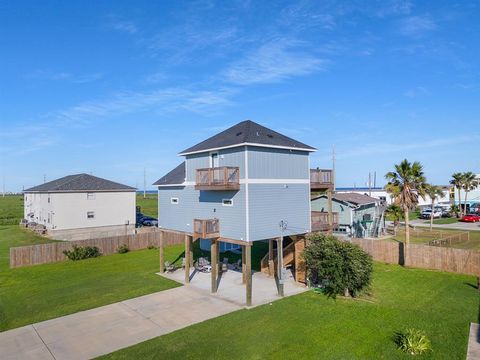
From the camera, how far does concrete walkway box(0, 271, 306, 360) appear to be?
1277cm

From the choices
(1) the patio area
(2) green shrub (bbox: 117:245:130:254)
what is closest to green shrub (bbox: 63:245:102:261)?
(2) green shrub (bbox: 117:245:130:254)

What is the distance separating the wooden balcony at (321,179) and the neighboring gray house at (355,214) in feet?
32.1

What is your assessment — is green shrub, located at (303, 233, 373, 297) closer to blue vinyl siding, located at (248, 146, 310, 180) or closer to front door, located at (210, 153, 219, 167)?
blue vinyl siding, located at (248, 146, 310, 180)

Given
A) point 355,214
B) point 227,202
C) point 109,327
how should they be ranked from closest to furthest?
point 109,327
point 227,202
point 355,214

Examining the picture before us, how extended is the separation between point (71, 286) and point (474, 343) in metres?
19.9

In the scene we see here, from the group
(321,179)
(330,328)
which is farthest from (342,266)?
(321,179)

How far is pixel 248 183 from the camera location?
1831 centimetres

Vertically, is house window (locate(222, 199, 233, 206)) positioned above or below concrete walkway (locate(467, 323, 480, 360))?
above

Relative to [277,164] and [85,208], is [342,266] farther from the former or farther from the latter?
[85,208]

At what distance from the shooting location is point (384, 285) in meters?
19.8

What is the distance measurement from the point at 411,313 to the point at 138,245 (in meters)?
23.7

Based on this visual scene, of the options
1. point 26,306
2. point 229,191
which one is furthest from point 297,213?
point 26,306

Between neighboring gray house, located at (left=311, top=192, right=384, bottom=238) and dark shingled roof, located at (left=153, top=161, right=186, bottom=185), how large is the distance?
14796 millimetres

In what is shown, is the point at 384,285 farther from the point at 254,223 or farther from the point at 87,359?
the point at 87,359
